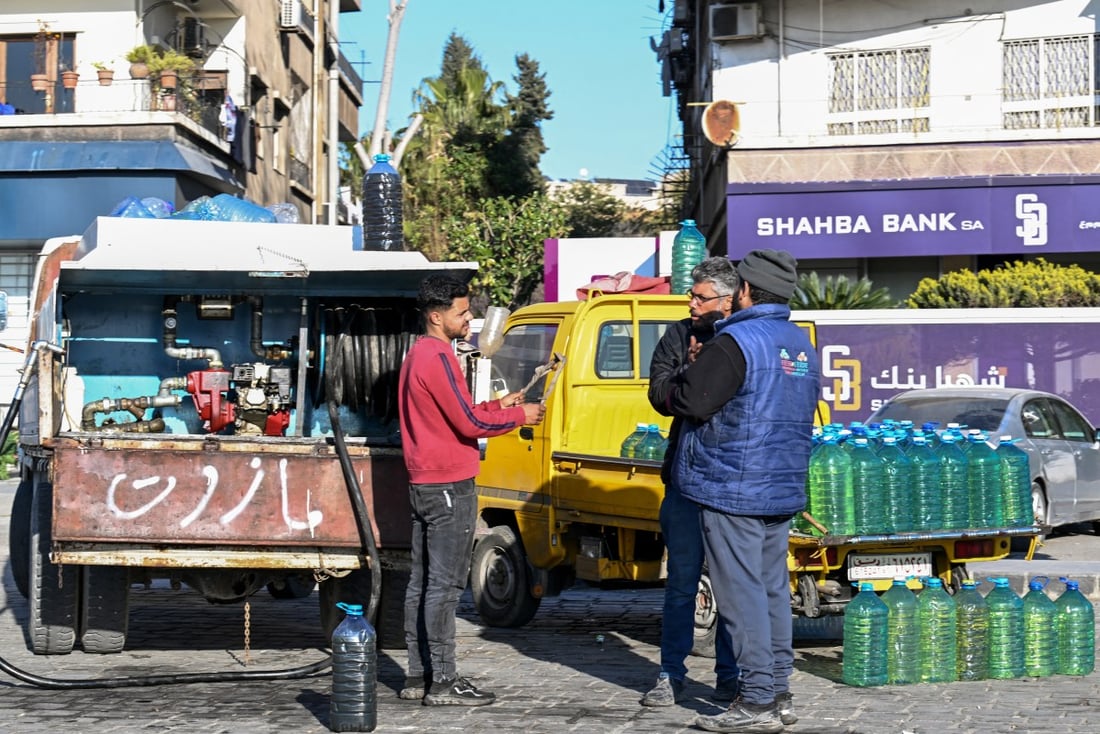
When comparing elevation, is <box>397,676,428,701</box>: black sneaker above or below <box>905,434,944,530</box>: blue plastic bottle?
below

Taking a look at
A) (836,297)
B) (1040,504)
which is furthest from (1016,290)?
(1040,504)

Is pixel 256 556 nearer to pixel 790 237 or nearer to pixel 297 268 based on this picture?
pixel 297 268

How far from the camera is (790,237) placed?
85.7 ft

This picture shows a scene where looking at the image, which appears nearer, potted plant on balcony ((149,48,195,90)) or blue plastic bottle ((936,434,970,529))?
blue plastic bottle ((936,434,970,529))

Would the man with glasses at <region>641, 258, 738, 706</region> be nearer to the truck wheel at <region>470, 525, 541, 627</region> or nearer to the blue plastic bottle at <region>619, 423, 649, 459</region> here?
the blue plastic bottle at <region>619, 423, 649, 459</region>

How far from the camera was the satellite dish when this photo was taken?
26078 millimetres

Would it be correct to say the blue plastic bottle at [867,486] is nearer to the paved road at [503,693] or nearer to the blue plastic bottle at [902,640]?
the blue plastic bottle at [902,640]

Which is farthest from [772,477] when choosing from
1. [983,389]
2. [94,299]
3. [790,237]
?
[790,237]

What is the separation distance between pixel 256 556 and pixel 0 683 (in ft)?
4.79

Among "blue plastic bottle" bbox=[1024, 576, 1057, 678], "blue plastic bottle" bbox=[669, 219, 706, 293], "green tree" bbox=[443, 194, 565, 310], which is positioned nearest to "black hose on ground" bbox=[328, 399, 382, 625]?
"blue plastic bottle" bbox=[1024, 576, 1057, 678]

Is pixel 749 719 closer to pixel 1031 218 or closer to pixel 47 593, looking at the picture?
pixel 47 593

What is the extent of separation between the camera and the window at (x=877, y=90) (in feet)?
88.3

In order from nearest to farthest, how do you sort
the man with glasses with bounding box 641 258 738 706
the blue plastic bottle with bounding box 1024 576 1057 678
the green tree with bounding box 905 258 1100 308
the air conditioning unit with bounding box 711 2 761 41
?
the man with glasses with bounding box 641 258 738 706 < the blue plastic bottle with bounding box 1024 576 1057 678 < the green tree with bounding box 905 258 1100 308 < the air conditioning unit with bounding box 711 2 761 41

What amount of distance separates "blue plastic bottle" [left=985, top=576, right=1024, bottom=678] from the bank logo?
18688mm
